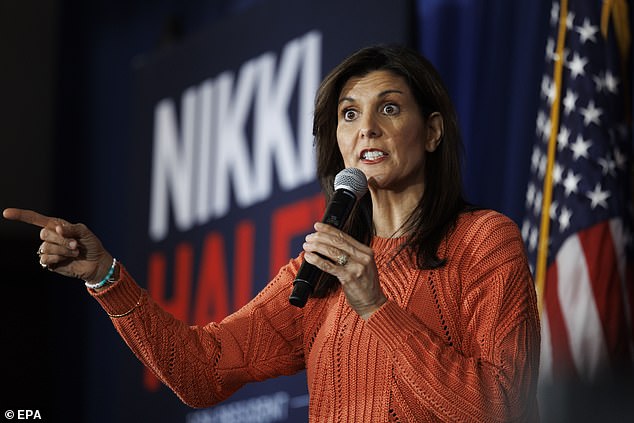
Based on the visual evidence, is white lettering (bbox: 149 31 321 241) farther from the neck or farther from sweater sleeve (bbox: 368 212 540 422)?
sweater sleeve (bbox: 368 212 540 422)

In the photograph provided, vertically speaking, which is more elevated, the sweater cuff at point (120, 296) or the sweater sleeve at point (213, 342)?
the sweater cuff at point (120, 296)

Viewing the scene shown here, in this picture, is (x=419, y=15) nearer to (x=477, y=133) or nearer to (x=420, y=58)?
(x=477, y=133)

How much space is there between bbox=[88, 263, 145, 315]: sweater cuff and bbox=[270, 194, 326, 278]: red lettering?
182 centimetres

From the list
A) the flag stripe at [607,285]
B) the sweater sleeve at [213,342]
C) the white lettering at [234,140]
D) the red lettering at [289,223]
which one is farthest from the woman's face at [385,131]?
the white lettering at [234,140]

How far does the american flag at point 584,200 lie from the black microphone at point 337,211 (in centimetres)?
127

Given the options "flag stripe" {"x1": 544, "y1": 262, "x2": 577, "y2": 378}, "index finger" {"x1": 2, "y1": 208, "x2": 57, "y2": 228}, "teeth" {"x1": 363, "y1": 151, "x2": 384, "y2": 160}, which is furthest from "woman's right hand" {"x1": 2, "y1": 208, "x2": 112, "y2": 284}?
"flag stripe" {"x1": 544, "y1": 262, "x2": 577, "y2": 378}

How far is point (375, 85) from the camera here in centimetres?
228

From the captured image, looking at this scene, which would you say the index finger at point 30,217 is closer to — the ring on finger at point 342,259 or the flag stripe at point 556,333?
the ring on finger at point 342,259

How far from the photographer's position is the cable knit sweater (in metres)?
1.89

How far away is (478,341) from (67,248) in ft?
2.58

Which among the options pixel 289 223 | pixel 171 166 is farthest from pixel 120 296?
pixel 171 166

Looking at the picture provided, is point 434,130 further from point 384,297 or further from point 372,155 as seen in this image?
point 384,297

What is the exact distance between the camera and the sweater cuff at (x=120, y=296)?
2131 millimetres

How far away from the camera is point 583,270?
313 centimetres
